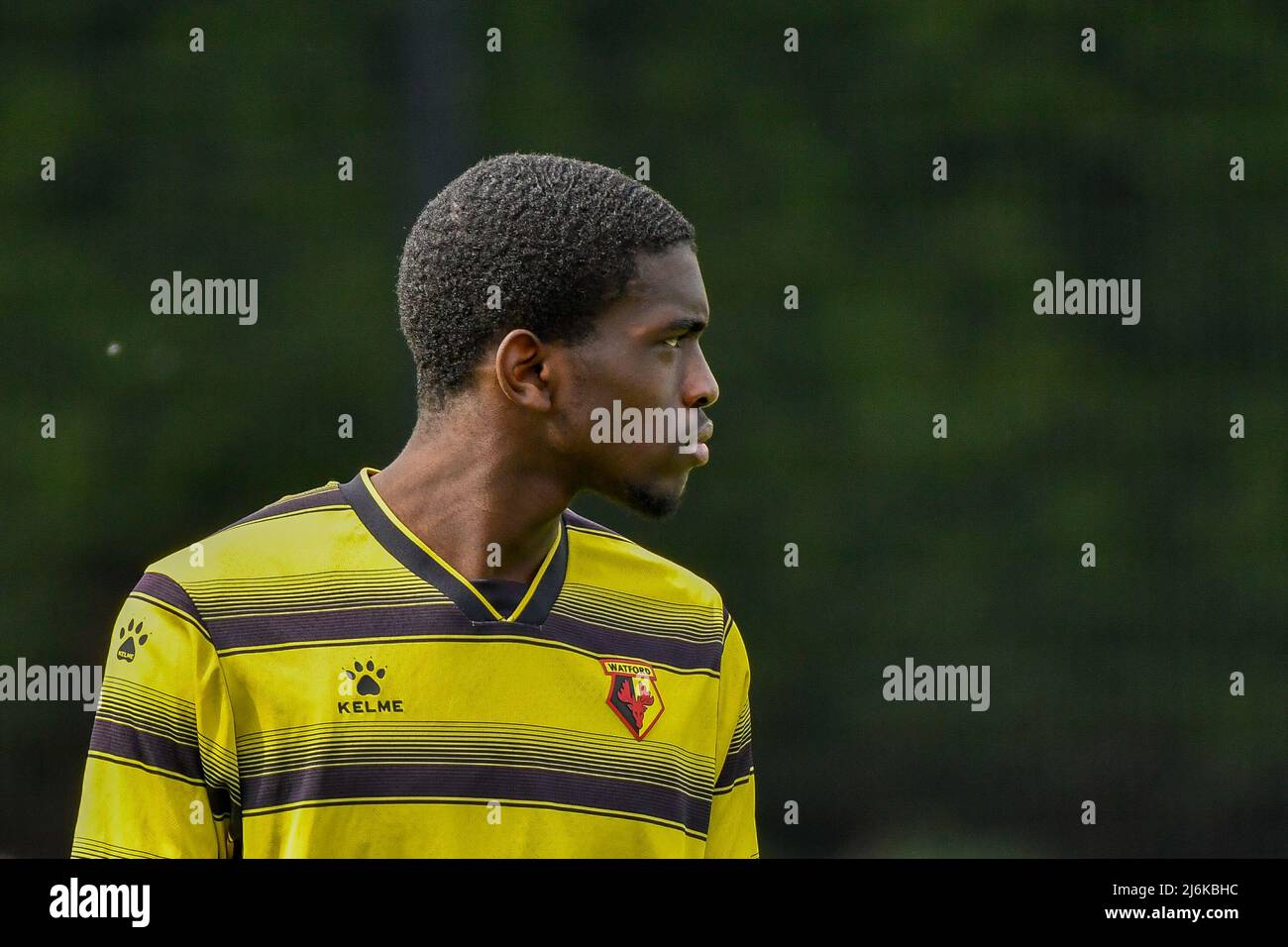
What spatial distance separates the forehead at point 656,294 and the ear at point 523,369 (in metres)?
0.09

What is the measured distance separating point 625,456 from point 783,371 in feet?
8.22

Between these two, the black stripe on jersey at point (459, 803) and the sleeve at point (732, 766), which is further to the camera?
the sleeve at point (732, 766)

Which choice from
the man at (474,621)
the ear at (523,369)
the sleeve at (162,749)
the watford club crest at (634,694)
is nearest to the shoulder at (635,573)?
the man at (474,621)

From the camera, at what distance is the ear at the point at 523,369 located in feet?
6.48

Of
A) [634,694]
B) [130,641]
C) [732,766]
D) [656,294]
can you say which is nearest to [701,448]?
[656,294]

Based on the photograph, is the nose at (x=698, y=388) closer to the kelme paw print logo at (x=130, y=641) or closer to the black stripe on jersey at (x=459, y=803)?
the black stripe on jersey at (x=459, y=803)

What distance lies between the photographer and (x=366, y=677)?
187 cm

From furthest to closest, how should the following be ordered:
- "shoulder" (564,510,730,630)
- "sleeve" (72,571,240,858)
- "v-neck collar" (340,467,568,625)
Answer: "shoulder" (564,510,730,630)
"v-neck collar" (340,467,568,625)
"sleeve" (72,571,240,858)

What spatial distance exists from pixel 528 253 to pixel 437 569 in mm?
396

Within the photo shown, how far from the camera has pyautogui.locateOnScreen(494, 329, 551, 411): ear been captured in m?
1.98

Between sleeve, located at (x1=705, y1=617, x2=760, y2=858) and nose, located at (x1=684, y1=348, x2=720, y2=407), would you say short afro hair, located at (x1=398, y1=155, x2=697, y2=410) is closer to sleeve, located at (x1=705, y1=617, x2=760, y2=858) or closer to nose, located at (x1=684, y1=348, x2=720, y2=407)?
nose, located at (x1=684, y1=348, x2=720, y2=407)

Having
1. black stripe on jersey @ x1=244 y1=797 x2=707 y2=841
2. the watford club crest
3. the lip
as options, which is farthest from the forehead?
black stripe on jersey @ x1=244 y1=797 x2=707 y2=841

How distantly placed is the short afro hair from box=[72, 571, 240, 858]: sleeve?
→ 0.44 metres

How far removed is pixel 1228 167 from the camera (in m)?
4.60
